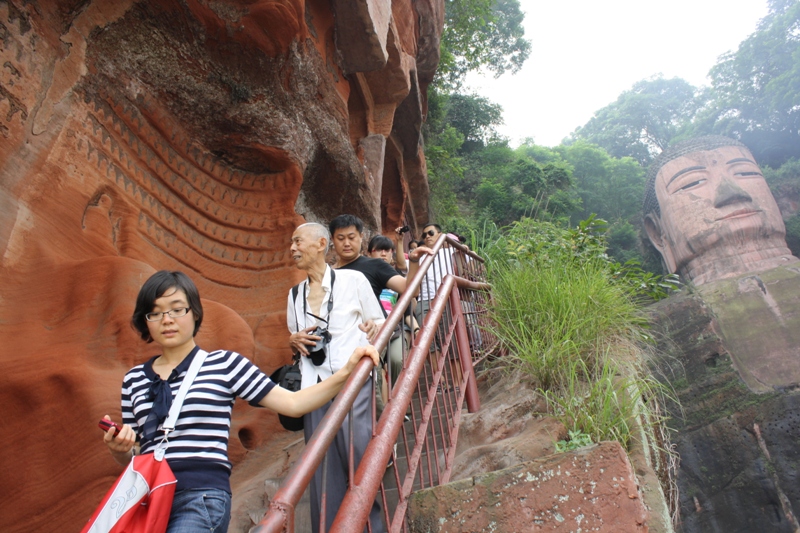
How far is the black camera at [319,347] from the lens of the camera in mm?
2504

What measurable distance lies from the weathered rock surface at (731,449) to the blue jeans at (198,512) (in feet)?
28.1

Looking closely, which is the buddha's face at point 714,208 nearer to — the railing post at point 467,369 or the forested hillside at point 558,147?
the forested hillside at point 558,147

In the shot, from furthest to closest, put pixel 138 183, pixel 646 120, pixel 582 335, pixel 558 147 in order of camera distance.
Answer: pixel 646 120
pixel 558 147
pixel 138 183
pixel 582 335

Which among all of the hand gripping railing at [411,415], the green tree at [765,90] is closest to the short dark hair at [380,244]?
the hand gripping railing at [411,415]

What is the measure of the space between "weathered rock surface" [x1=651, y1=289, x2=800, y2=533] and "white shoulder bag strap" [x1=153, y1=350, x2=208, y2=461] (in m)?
8.54

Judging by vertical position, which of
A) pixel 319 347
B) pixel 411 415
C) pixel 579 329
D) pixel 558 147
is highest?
pixel 558 147

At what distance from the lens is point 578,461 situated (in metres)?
2.33

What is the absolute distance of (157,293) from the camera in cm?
191

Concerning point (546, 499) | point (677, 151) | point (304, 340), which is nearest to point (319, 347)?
point (304, 340)

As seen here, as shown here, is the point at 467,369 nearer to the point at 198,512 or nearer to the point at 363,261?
the point at 363,261

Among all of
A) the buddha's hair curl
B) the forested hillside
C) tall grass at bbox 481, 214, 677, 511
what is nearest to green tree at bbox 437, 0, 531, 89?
the forested hillside

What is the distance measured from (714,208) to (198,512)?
55.9 feet

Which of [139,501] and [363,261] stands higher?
[363,261]

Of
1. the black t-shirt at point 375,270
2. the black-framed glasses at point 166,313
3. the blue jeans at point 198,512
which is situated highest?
the black t-shirt at point 375,270
